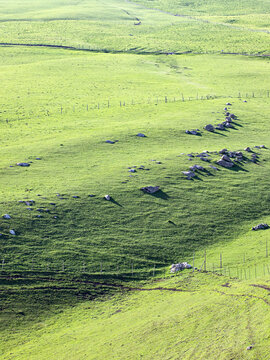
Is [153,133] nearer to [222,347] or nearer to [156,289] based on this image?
[156,289]

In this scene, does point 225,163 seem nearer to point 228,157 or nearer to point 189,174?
point 228,157

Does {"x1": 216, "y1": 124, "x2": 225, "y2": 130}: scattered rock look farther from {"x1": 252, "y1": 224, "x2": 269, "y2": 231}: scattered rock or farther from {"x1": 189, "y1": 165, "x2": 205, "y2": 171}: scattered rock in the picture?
{"x1": 252, "y1": 224, "x2": 269, "y2": 231}: scattered rock

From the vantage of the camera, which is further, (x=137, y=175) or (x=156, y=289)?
(x=137, y=175)

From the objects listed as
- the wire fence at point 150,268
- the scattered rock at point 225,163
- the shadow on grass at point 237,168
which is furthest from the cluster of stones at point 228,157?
the wire fence at point 150,268

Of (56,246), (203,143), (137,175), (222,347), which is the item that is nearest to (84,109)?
(203,143)

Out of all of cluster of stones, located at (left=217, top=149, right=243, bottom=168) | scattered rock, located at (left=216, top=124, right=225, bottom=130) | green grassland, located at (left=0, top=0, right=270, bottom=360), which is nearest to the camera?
green grassland, located at (left=0, top=0, right=270, bottom=360)

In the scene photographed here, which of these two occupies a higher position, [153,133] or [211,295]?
[153,133]

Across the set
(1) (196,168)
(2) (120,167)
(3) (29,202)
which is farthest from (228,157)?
(3) (29,202)

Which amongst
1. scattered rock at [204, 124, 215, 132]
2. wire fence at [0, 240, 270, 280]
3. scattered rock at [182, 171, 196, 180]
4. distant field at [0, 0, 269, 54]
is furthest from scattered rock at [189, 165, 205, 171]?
distant field at [0, 0, 269, 54]
